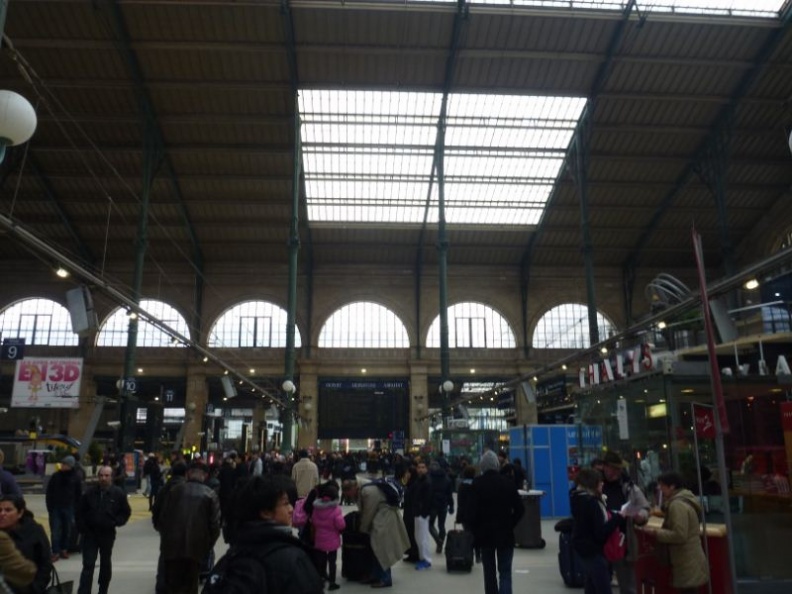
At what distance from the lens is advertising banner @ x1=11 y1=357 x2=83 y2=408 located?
2497 centimetres

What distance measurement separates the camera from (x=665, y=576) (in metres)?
5.43

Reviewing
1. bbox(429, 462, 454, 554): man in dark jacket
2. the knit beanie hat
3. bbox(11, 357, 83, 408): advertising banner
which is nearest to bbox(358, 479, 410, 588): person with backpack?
the knit beanie hat

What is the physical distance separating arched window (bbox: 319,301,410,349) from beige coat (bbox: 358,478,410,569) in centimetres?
2659

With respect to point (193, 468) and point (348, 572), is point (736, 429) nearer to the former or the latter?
point (348, 572)

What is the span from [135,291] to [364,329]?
15.3 metres

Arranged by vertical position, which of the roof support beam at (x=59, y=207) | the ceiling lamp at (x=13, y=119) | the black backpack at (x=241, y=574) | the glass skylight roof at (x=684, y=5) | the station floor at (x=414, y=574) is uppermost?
the glass skylight roof at (x=684, y=5)

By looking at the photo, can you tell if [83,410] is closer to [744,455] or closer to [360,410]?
[360,410]

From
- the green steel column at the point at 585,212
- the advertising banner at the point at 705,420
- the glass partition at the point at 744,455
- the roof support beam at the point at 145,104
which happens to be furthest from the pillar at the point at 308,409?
the advertising banner at the point at 705,420

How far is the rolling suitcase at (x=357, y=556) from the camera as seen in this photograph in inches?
321

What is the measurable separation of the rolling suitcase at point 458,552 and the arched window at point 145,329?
27.8 metres

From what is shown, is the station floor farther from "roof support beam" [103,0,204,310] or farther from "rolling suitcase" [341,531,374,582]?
"roof support beam" [103,0,204,310]

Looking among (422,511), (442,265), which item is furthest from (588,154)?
(422,511)

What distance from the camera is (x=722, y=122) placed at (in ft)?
81.0

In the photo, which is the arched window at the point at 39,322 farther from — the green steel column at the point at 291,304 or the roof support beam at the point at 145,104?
the green steel column at the point at 291,304
